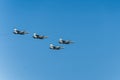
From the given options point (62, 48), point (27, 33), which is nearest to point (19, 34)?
point (27, 33)

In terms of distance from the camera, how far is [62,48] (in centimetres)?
19912

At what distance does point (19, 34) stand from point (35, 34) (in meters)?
5.76

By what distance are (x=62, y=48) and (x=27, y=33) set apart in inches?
527

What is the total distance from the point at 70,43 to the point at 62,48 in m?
3.73

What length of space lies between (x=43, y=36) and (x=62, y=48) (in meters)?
8.06

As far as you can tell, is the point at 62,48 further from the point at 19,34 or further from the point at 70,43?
the point at 19,34

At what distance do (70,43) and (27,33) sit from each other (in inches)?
605

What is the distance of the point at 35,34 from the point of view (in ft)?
651

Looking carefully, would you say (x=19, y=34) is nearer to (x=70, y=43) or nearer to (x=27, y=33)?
(x=27, y=33)

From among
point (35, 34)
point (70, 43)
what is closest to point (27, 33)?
point (35, 34)

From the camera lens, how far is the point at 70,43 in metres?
197

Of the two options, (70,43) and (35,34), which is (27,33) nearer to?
(35,34)

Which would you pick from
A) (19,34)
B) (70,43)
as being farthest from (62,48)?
(19,34)

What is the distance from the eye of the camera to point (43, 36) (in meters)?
197
